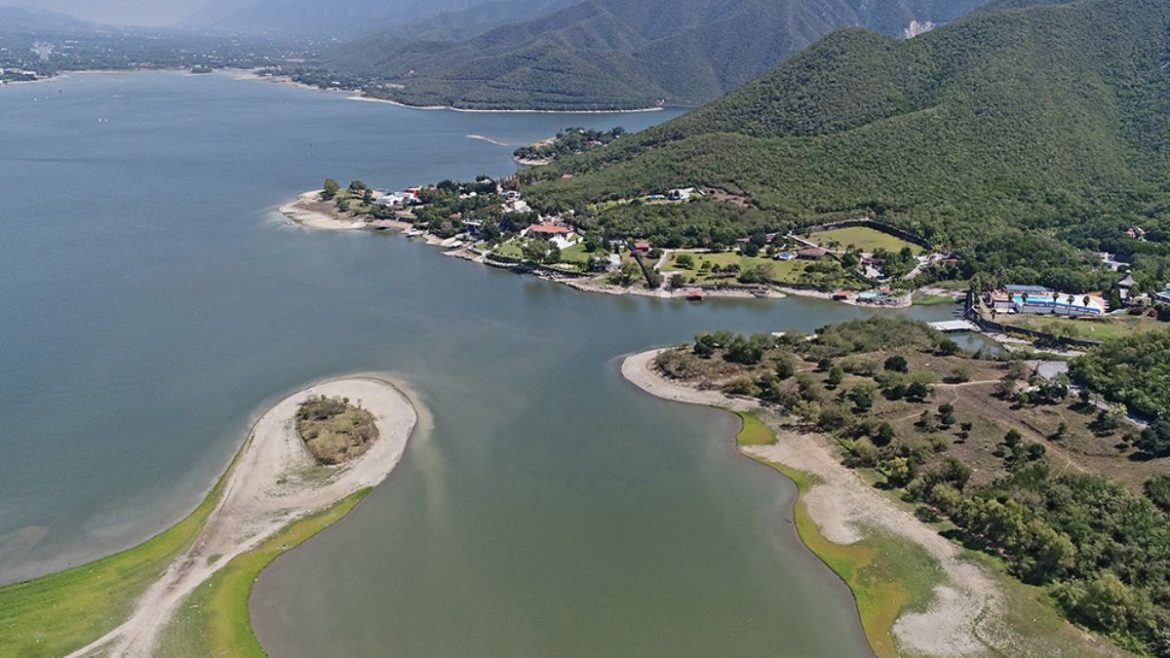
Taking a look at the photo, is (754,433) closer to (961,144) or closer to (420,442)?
(420,442)

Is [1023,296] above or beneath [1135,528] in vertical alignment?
above

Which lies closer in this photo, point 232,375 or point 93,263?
point 232,375

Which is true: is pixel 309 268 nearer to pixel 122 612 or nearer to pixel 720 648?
pixel 122 612

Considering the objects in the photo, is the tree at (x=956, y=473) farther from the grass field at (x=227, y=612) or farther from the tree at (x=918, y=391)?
the grass field at (x=227, y=612)

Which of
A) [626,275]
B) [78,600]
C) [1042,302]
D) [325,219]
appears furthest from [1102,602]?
[325,219]

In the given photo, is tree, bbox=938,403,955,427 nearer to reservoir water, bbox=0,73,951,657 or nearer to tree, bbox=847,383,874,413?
tree, bbox=847,383,874,413

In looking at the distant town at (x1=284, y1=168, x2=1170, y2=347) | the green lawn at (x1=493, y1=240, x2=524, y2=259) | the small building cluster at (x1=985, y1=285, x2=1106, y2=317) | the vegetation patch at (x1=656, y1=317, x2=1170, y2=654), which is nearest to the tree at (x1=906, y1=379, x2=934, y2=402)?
the vegetation patch at (x1=656, y1=317, x2=1170, y2=654)

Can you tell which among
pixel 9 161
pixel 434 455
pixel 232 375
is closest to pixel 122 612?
pixel 434 455
